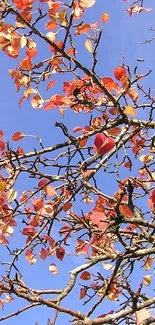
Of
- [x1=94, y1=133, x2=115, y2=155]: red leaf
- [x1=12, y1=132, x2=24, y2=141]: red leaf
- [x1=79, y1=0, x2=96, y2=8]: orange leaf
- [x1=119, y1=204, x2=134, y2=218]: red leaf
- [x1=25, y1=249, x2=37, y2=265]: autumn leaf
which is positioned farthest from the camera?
[x1=25, y1=249, x2=37, y2=265]: autumn leaf

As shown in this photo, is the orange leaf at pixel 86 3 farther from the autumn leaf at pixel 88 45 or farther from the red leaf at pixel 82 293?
the red leaf at pixel 82 293

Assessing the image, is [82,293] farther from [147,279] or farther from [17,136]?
[17,136]

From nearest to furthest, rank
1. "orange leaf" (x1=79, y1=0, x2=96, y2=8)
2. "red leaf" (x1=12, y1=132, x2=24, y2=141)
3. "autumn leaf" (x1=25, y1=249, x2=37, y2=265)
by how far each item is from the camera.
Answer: "orange leaf" (x1=79, y1=0, x2=96, y2=8)
"red leaf" (x1=12, y1=132, x2=24, y2=141)
"autumn leaf" (x1=25, y1=249, x2=37, y2=265)

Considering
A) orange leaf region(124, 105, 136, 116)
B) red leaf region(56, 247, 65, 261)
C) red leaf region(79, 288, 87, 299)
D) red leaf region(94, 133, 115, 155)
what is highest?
orange leaf region(124, 105, 136, 116)

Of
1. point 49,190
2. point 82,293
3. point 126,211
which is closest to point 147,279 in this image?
point 82,293

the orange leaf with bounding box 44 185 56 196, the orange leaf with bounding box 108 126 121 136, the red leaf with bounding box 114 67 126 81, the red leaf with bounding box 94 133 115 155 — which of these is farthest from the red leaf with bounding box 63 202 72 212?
the red leaf with bounding box 94 133 115 155

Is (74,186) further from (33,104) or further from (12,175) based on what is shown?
(33,104)

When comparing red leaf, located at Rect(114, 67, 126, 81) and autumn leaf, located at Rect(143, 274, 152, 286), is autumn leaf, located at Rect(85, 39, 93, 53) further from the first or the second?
autumn leaf, located at Rect(143, 274, 152, 286)

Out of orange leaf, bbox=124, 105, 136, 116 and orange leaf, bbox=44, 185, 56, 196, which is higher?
orange leaf, bbox=124, 105, 136, 116

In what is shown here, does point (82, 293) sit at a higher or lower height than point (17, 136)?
lower

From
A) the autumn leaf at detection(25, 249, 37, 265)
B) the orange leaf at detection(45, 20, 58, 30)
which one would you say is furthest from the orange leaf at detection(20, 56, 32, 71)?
the autumn leaf at detection(25, 249, 37, 265)

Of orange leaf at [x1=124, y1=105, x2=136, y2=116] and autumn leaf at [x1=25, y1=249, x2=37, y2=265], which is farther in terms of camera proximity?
autumn leaf at [x1=25, y1=249, x2=37, y2=265]

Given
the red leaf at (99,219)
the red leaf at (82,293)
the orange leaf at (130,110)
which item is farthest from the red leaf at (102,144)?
the red leaf at (82,293)

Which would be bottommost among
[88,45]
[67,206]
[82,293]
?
[82,293]
